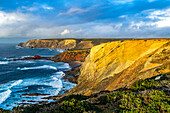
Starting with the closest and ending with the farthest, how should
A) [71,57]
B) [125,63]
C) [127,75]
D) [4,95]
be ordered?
[127,75]
[125,63]
[4,95]
[71,57]

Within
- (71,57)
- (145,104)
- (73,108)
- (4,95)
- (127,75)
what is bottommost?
(4,95)

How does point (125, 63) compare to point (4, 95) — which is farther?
point (4, 95)

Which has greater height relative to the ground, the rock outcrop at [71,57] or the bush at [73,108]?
the bush at [73,108]

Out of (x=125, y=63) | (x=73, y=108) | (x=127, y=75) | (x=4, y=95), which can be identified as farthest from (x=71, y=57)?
(x=73, y=108)

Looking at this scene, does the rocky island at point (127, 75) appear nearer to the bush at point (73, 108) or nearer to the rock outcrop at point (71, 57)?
the bush at point (73, 108)

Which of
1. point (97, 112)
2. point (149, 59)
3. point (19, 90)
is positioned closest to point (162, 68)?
point (149, 59)

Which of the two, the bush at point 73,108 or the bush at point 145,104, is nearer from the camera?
the bush at point 145,104

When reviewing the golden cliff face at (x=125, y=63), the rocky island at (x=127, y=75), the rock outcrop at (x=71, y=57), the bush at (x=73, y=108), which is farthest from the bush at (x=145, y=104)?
the rock outcrop at (x=71, y=57)

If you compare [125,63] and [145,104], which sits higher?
[145,104]

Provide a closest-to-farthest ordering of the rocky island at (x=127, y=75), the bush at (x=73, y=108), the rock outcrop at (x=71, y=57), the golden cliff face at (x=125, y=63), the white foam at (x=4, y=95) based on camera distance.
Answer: the bush at (x=73, y=108) → the rocky island at (x=127, y=75) → the golden cliff face at (x=125, y=63) → the white foam at (x=4, y=95) → the rock outcrop at (x=71, y=57)

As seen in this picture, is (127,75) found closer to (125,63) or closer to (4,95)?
(125,63)
